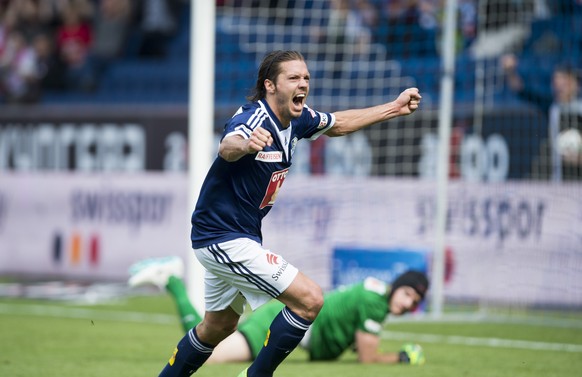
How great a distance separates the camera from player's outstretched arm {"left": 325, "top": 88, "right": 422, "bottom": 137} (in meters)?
6.33

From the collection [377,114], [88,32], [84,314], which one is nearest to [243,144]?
[377,114]

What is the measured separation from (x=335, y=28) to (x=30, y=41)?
8564 mm

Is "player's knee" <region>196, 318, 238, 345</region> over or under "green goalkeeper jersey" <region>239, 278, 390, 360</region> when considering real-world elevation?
over

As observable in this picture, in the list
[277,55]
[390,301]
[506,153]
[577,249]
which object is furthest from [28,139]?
[277,55]

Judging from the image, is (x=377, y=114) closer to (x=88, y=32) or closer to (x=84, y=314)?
(x=84, y=314)

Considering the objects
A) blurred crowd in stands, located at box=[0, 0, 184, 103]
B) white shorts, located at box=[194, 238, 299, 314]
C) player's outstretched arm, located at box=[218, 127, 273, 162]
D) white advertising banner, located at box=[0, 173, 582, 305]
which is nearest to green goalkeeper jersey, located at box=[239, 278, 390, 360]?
white advertising banner, located at box=[0, 173, 582, 305]

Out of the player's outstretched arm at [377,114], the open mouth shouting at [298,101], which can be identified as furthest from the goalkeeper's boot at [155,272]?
the open mouth shouting at [298,101]

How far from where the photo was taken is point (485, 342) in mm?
9711

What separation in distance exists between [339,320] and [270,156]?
2776mm

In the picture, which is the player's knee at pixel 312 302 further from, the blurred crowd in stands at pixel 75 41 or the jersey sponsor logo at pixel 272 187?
the blurred crowd in stands at pixel 75 41

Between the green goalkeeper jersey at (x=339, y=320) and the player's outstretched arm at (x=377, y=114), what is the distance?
211 cm

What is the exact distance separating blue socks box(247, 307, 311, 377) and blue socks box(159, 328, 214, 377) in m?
0.46

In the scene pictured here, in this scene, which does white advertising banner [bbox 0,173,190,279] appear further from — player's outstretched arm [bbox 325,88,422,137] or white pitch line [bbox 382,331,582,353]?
player's outstretched arm [bbox 325,88,422,137]

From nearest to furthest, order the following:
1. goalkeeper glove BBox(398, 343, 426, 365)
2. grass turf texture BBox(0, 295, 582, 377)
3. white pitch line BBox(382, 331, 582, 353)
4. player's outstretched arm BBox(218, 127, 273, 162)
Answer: player's outstretched arm BBox(218, 127, 273, 162) < grass turf texture BBox(0, 295, 582, 377) < goalkeeper glove BBox(398, 343, 426, 365) < white pitch line BBox(382, 331, 582, 353)
